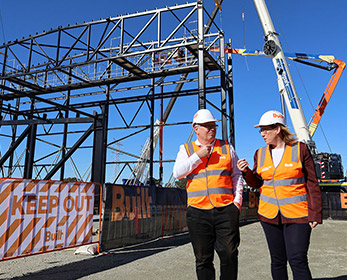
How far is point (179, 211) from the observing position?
10547 mm

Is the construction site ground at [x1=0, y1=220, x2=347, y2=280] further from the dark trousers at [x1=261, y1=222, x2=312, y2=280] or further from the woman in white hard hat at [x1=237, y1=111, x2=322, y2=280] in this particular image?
the woman in white hard hat at [x1=237, y1=111, x2=322, y2=280]

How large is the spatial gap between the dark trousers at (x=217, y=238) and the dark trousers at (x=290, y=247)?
1.18 feet

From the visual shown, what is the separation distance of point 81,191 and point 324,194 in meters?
14.5

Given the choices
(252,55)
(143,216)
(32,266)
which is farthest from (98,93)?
(32,266)

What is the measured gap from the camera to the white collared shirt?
118 inches

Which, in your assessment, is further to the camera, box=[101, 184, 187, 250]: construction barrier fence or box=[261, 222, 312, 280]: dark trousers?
box=[101, 184, 187, 250]: construction barrier fence

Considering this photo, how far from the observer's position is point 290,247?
2732mm

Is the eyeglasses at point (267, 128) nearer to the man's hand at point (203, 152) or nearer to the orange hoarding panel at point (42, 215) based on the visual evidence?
the man's hand at point (203, 152)

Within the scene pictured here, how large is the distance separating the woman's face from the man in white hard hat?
0.38 m

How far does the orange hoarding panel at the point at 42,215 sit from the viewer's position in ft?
16.5

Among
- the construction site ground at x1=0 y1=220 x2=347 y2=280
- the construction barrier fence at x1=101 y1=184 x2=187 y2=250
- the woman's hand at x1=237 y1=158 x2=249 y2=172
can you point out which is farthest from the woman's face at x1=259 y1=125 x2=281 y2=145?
the construction barrier fence at x1=101 y1=184 x2=187 y2=250

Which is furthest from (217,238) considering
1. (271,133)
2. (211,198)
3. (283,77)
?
(283,77)

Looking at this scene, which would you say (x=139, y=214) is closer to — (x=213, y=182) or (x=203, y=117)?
(x=213, y=182)

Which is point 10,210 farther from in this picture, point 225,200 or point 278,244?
point 278,244
